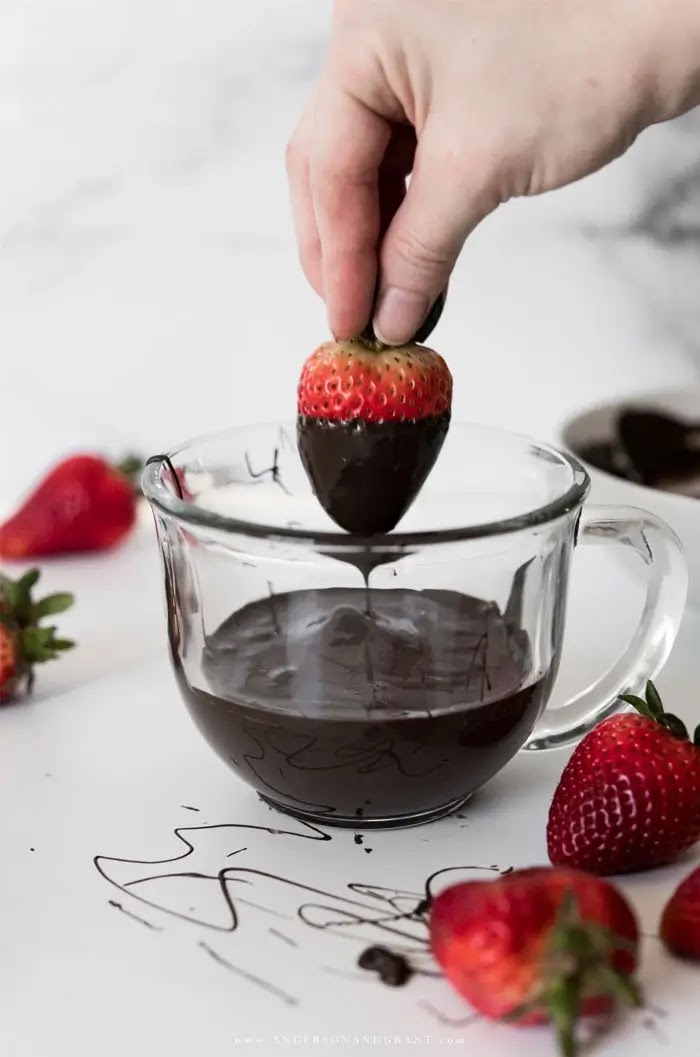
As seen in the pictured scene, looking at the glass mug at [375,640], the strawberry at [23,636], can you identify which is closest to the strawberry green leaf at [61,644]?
the strawberry at [23,636]

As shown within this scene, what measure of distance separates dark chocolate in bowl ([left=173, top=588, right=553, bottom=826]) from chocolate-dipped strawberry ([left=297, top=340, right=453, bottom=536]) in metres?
0.08

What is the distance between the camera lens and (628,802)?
0.84m

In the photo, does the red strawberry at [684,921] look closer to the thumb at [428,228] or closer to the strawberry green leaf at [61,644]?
the thumb at [428,228]

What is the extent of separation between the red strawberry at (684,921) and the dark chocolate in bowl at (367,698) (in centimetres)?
16

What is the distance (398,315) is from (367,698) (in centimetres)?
28

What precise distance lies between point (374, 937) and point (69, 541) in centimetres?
87

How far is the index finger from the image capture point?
921 mm

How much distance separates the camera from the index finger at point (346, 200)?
921mm

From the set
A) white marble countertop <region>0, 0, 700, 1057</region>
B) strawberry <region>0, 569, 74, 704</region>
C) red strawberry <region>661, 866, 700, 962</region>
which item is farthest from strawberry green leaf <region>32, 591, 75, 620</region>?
red strawberry <region>661, 866, 700, 962</region>

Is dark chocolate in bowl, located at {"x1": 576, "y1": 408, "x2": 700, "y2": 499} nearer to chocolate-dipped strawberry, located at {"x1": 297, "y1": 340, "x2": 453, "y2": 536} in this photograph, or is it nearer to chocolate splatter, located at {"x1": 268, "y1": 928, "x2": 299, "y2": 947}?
chocolate-dipped strawberry, located at {"x1": 297, "y1": 340, "x2": 453, "y2": 536}

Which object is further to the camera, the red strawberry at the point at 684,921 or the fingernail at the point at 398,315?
the fingernail at the point at 398,315

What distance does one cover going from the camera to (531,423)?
1.85m

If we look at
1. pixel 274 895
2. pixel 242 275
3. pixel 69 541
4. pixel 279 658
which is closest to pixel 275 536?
pixel 279 658

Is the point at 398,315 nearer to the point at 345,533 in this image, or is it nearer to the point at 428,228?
the point at 428,228
